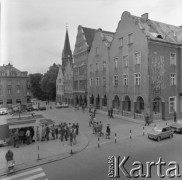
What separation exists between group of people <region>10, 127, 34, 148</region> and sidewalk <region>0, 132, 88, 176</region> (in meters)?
0.53

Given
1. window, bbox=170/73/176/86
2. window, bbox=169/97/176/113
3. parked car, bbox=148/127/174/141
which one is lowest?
parked car, bbox=148/127/174/141

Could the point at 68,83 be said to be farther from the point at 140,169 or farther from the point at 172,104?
the point at 140,169

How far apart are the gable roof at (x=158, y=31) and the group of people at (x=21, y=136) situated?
21484 millimetres

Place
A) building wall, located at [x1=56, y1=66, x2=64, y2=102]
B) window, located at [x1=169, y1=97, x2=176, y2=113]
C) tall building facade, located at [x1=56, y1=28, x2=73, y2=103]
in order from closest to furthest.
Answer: window, located at [x1=169, y1=97, x2=176, y2=113]
tall building facade, located at [x1=56, y1=28, x2=73, y2=103]
building wall, located at [x1=56, y1=66, x2=64, y2=102]

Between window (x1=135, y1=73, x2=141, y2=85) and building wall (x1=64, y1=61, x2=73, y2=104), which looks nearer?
window (x1=135, y1=73, x2=141, y2=85)

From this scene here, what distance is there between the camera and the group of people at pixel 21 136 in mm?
16534

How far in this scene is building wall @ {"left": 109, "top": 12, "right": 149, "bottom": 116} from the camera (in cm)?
2750

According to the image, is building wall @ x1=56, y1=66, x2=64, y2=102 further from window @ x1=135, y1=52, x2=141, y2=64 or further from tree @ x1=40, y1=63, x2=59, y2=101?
window @ x1=135, y1=52, x2=141, y2=64

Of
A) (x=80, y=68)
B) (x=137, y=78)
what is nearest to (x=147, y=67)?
(x=137, y=78)

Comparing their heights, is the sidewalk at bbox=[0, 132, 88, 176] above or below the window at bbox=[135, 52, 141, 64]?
below

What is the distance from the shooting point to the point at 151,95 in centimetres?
2684

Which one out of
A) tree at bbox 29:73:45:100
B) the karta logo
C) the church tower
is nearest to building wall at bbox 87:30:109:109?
the karta logo

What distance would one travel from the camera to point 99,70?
39.9m

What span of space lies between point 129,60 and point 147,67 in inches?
183
